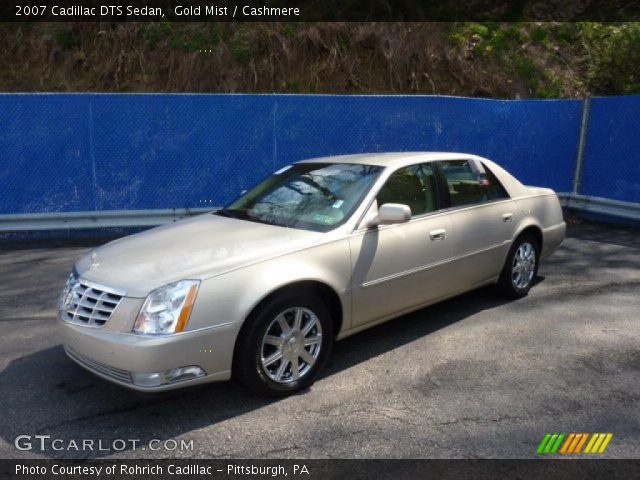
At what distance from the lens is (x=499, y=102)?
9922 mm

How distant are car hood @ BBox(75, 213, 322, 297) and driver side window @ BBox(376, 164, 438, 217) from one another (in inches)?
31.4

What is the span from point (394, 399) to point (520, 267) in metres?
2.52

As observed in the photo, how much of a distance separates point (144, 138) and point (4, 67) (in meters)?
9.34

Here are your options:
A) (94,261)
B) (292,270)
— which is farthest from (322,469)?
(94,261)

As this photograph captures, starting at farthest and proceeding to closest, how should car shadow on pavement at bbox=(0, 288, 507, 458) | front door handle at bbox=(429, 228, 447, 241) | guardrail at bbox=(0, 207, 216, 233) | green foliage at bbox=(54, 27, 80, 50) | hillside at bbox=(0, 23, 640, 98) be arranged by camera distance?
green foliage at bbox=(54, 27, 80, 50), hillside at bbox=(0, 23, 640, 98), guardrail at bbox=(0, 207, 216, 233), front door handle at bbox=(429, 228, 447, 241), car shadow on pavement at bbox=(0, 288, 507, 458)

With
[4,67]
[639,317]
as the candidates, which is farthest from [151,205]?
[4,67]

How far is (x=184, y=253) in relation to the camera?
360 centimetres

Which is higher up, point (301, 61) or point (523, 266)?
point (301, 61)

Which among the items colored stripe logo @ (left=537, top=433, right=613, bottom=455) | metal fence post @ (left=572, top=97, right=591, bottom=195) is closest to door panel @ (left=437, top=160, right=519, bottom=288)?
colored stripe logo @ (left=537, top=433, right=613, bottom=455)

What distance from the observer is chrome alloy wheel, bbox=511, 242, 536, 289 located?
538cm

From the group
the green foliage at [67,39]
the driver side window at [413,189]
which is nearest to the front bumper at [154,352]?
the driver side window at [413,189]

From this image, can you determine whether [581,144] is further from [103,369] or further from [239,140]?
[103,369]

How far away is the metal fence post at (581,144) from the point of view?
9.80 metres
